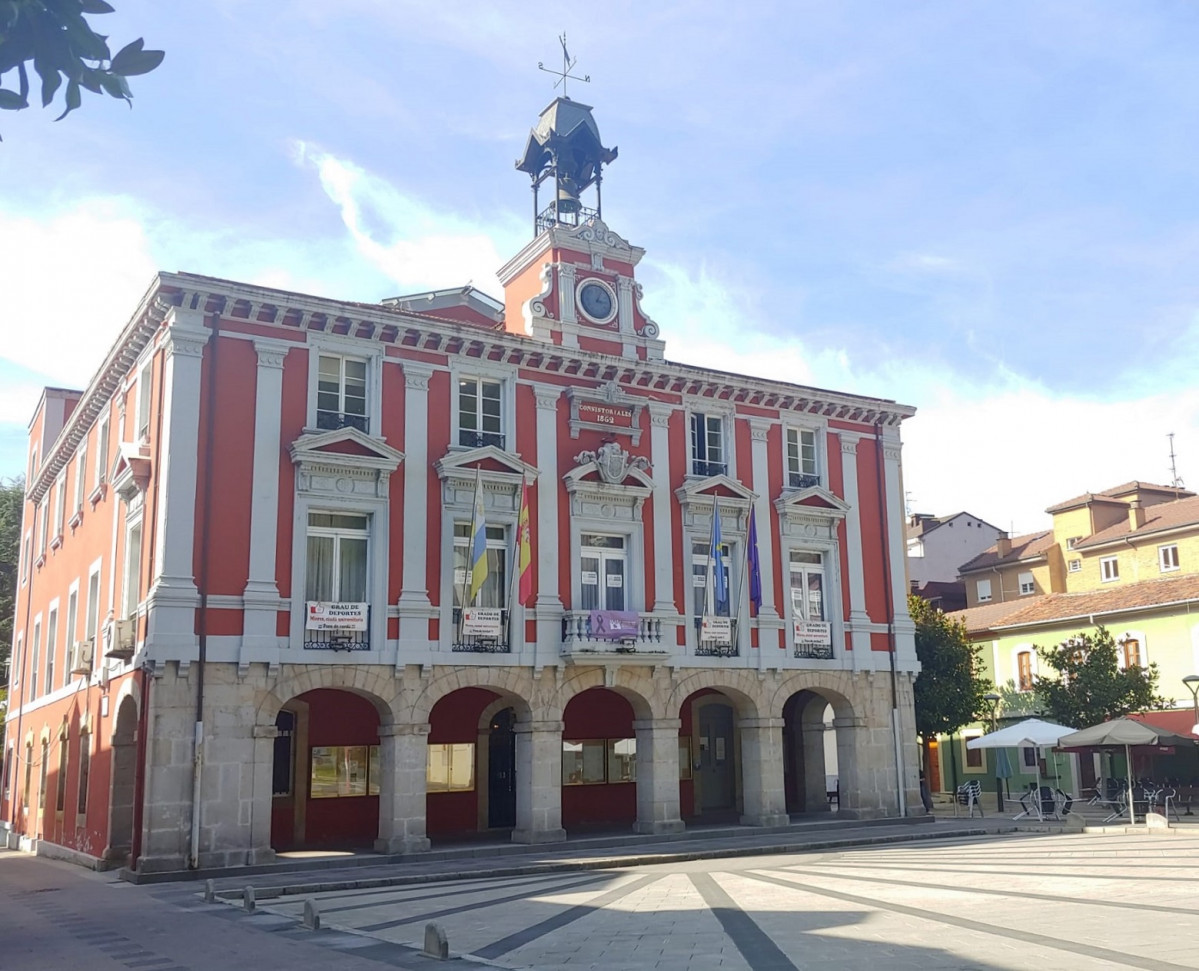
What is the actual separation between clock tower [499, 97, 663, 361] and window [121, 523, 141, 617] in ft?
30.1

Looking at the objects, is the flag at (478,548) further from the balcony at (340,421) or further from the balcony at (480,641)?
the balcony at (340,421)

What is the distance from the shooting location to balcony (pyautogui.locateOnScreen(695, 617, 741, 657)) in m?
25.7

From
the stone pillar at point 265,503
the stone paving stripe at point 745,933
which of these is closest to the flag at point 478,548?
the stone pillar at point 265,503

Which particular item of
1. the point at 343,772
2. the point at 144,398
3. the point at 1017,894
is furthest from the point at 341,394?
the point at 1017,894

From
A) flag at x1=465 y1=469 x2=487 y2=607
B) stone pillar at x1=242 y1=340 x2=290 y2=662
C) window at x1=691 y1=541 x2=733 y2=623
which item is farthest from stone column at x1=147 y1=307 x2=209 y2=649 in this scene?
window at x1=691 y1=541 x2=733 y2=623

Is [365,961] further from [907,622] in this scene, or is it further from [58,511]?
[58,511]

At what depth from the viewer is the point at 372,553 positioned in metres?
22.4

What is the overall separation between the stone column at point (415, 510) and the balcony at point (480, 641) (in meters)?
0.68

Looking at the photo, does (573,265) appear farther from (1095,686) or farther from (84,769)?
(1095,686)

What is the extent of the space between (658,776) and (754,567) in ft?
16.9

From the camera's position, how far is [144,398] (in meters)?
23.1

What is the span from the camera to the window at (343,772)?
2383 centimetres

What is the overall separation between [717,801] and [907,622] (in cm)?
674

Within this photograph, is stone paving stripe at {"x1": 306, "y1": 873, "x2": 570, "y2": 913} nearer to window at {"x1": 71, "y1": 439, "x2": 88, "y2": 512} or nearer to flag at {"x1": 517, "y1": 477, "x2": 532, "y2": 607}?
flag at {"x1": 517, "y1": 477, "x2": 532, "y2": 607}
